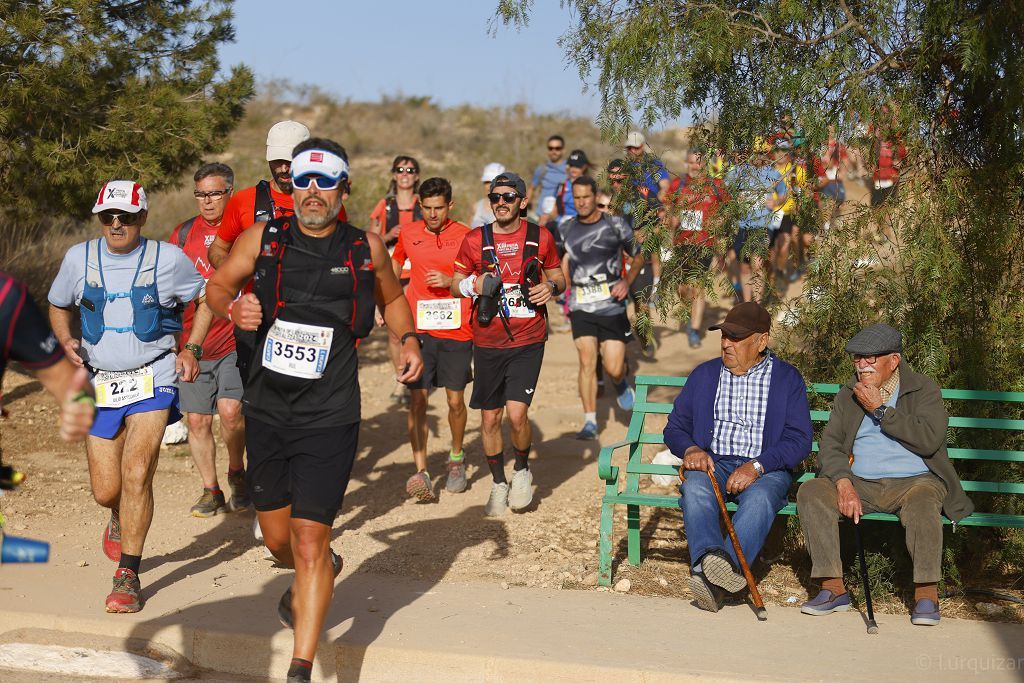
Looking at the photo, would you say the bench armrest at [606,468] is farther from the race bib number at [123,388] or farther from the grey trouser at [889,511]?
the race bib number at [123,388]

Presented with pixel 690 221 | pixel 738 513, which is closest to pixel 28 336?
pixel 738 513

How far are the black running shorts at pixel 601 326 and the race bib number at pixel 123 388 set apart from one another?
15.4 ft

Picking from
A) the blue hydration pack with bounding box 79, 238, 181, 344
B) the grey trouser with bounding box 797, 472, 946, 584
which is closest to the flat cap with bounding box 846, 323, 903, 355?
the grey trouser with bounding box 797, 472, 946, 584

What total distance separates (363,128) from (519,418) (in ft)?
118

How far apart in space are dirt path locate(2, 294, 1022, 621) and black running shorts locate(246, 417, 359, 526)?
177 cm

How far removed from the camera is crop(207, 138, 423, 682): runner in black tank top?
521 cm

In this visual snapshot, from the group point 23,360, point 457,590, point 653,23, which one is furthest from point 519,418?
point 23,360

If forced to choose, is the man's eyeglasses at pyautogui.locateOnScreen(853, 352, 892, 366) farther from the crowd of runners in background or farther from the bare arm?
the bare arm

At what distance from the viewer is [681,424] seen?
23.3ft

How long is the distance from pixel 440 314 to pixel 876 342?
3.46 metres

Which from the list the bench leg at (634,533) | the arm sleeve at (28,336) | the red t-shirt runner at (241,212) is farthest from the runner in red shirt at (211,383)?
the arm sleeve at (28,336)

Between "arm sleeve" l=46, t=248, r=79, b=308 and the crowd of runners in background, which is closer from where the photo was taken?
the crowd of runners in background

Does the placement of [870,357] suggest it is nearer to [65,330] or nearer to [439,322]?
[439,322]

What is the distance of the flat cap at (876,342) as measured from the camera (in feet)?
21.3
